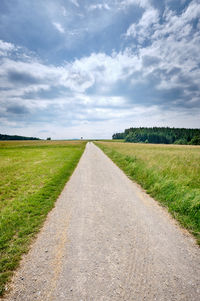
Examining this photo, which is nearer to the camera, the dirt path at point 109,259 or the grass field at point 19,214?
the dirt path at point 109,259

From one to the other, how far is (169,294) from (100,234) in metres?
1.94

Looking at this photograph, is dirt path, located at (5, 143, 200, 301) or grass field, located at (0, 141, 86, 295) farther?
grass field, located at (0, 141, 86, 295)

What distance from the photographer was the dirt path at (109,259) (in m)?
2.31

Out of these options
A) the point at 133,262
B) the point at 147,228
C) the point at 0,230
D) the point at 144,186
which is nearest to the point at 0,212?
the point at 0,230

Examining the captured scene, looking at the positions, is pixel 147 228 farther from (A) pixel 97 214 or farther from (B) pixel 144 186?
(B) pixel 144 186

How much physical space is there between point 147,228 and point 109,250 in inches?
60.0

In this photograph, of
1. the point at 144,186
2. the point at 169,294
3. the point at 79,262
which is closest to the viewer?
the point at 169,294

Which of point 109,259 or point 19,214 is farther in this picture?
point 19,214

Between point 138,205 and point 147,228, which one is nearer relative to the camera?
point 147,228

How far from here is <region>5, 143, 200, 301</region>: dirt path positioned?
2.31 meters

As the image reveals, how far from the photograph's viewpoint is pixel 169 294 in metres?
2.30

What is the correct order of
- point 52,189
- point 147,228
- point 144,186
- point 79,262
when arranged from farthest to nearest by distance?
point 144,186, point 52,189, point 147,228, point 79,262

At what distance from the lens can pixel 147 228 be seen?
13.4ft

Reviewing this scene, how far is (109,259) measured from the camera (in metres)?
2.98
